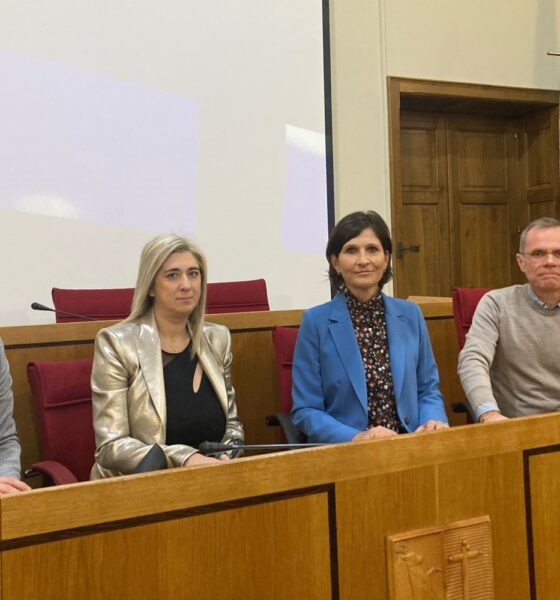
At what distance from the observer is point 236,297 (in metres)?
3.21

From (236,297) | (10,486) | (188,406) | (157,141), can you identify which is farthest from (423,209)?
(10,486)

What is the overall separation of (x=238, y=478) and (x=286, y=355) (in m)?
1.17

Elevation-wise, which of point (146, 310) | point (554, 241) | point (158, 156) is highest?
point (158, 156)

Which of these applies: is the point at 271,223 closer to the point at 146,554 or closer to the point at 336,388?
the point at 336,388

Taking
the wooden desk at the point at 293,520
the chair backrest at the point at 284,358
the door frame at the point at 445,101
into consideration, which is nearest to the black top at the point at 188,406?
the chair backrest at the point at 284,358

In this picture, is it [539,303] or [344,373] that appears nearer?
[344,373]

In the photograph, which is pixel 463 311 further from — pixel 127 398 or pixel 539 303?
pixel 127 398

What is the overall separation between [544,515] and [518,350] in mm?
838

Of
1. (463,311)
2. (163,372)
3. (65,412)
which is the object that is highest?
(463,311)

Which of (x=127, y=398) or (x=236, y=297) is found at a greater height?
(x=236, y=297)

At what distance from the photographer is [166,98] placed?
417 cm

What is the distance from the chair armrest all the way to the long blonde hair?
16.5 inches

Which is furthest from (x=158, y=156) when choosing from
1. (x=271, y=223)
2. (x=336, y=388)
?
(x=336, y=388)

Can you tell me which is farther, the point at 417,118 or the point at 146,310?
the point at 417,118
